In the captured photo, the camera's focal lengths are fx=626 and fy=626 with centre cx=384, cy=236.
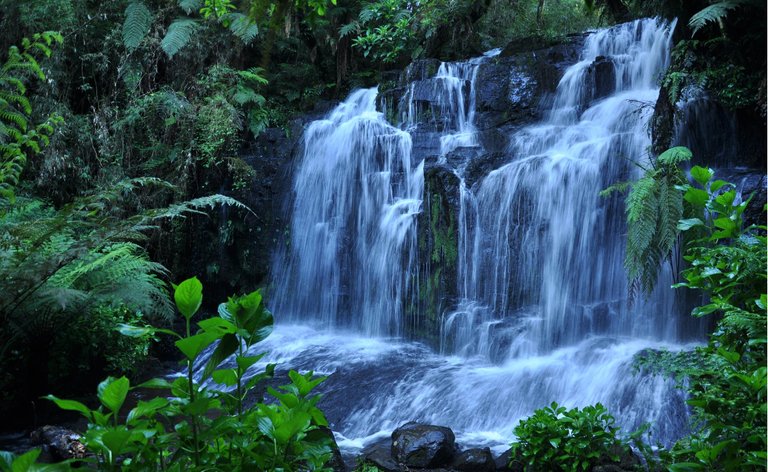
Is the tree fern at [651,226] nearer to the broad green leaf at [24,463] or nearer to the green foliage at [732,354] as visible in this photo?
the green foliage at [732,354]

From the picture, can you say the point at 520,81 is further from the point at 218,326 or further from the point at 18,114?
the point at 218,326

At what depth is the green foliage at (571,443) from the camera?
3.78 metres

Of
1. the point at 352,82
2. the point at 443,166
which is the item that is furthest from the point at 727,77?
the point at 352,82

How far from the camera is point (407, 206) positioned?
974 centimetres

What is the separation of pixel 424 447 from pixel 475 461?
0.41 m

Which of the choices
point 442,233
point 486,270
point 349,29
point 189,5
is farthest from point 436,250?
point 189,5

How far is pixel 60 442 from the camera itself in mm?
4359

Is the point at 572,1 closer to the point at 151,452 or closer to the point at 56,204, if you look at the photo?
the point at 56,204

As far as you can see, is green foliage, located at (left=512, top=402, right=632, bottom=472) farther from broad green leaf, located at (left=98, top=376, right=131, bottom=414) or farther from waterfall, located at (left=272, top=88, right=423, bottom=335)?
waterfall, located at (left=272, top=88, right=423, bottom=335)

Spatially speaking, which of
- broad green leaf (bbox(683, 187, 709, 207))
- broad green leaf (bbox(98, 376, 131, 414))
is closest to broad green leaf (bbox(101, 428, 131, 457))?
broad green leaf (bbox(98, 376, 131, 414))

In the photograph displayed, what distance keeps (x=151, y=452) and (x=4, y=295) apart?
3.84m

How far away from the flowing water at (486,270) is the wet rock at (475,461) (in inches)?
28.9

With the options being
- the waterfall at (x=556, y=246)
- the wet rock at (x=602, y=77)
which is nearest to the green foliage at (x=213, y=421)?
the waterfall at (x=556, y=246)

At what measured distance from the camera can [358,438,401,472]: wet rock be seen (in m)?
4.86
